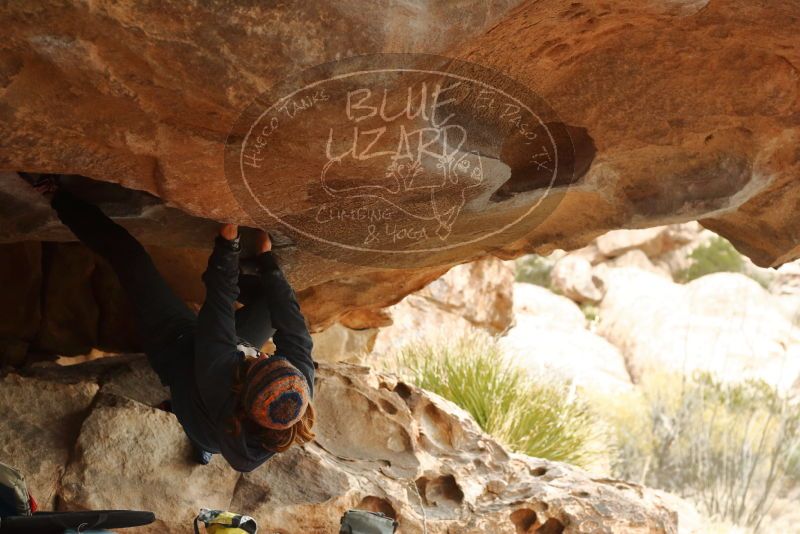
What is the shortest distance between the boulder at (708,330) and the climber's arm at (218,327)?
11770mm

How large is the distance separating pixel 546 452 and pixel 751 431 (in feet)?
15.9

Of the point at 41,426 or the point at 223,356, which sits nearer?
the point at 223,356

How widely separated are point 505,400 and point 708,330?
29.6 ft

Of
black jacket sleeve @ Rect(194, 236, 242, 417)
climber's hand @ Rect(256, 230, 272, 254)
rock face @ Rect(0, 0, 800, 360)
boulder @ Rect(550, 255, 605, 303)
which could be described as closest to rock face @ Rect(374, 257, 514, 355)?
rock face @ Rect(0, 0, 800, 360)

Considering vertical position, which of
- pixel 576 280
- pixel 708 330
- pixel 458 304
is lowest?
pixel 458 304

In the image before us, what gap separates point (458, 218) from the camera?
4059 mm

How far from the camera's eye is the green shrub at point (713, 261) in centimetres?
2116

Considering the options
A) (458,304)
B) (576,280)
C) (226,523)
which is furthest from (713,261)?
(226,523)

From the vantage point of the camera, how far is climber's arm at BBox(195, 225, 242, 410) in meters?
3.37

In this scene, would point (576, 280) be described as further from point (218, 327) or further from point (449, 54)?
point (449, 54)

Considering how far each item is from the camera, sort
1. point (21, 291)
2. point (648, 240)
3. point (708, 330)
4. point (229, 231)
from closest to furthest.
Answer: point (229, 231) → point (21, 291) → point (708, 330) → point (648, 240)

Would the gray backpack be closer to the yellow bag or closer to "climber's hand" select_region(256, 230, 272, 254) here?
the yellow bag

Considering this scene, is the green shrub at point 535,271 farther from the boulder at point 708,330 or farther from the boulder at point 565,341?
the boulder at point 708,330

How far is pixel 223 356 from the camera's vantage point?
3398 millimetres
